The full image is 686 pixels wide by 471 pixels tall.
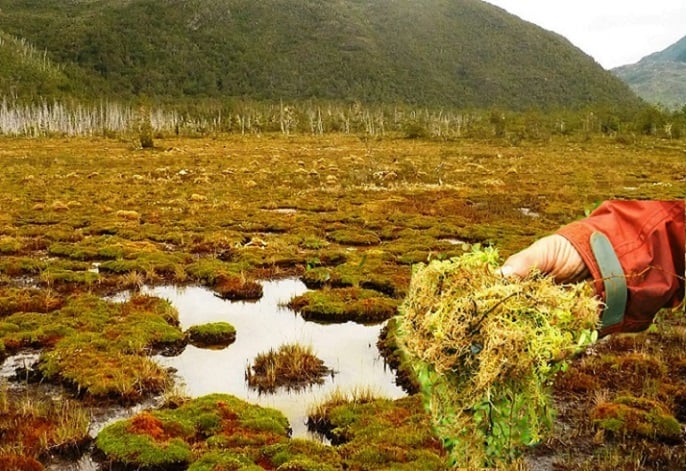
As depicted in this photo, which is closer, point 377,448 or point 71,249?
point 377,448

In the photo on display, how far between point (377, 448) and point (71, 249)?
653 inches

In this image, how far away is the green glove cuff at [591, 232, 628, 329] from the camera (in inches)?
137

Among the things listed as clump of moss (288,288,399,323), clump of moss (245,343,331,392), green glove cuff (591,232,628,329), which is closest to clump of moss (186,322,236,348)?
clump of moss (245,343,331,392)

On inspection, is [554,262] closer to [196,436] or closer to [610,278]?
[610,278]

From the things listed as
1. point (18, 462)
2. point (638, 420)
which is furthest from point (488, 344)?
point (638, 420)

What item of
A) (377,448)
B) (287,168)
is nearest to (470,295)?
(377,448)

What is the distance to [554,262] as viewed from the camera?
377 cm

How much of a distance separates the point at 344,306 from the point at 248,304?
2640mm

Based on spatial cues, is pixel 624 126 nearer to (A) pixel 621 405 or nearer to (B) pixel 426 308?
(A) pixel 621 405

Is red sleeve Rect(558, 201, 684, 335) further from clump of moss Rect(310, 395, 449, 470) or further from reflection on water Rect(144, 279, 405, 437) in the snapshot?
reflection on water Rect(144, 279, 405, 437)

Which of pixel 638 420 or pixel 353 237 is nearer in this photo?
pixel 638 420

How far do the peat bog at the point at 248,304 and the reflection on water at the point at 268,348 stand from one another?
0.73ft

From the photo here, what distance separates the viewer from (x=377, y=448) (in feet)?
29.9

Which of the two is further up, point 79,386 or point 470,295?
point 470,295
